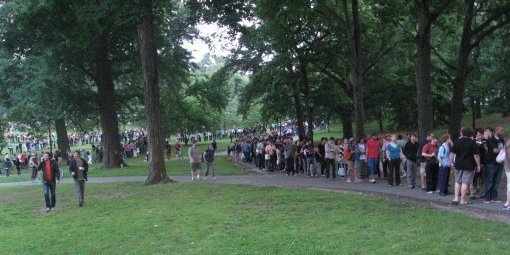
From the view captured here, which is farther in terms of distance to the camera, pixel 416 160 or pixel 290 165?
pixel 290 165

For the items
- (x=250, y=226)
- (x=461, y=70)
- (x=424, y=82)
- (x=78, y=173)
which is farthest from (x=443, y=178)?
(x=78, y=173)

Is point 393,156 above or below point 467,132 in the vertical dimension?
below

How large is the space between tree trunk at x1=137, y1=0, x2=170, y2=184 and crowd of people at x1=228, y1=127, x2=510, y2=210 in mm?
5737

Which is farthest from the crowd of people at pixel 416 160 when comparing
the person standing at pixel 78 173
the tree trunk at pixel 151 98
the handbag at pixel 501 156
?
the person standing at pixel 78 173

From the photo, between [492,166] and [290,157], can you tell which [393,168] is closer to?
[492,166]

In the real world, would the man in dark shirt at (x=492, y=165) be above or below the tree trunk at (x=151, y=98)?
below

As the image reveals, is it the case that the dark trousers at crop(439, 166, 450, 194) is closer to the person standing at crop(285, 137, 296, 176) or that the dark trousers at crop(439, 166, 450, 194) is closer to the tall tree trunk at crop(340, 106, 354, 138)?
the person standing at crop(285, 137, 296, 176)

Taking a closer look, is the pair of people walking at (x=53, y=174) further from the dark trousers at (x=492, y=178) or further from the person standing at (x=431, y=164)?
the dark trousers at (x=492, y=178)

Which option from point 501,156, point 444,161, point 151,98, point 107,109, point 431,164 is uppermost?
point 107,109

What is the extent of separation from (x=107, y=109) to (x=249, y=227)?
23.1m

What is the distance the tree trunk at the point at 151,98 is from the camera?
20.0m

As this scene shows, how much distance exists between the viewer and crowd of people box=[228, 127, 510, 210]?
39.7ft

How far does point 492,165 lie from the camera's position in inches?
481

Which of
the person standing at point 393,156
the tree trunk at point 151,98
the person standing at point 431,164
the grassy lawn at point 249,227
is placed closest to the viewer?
the grassy lawn at point 249,227
